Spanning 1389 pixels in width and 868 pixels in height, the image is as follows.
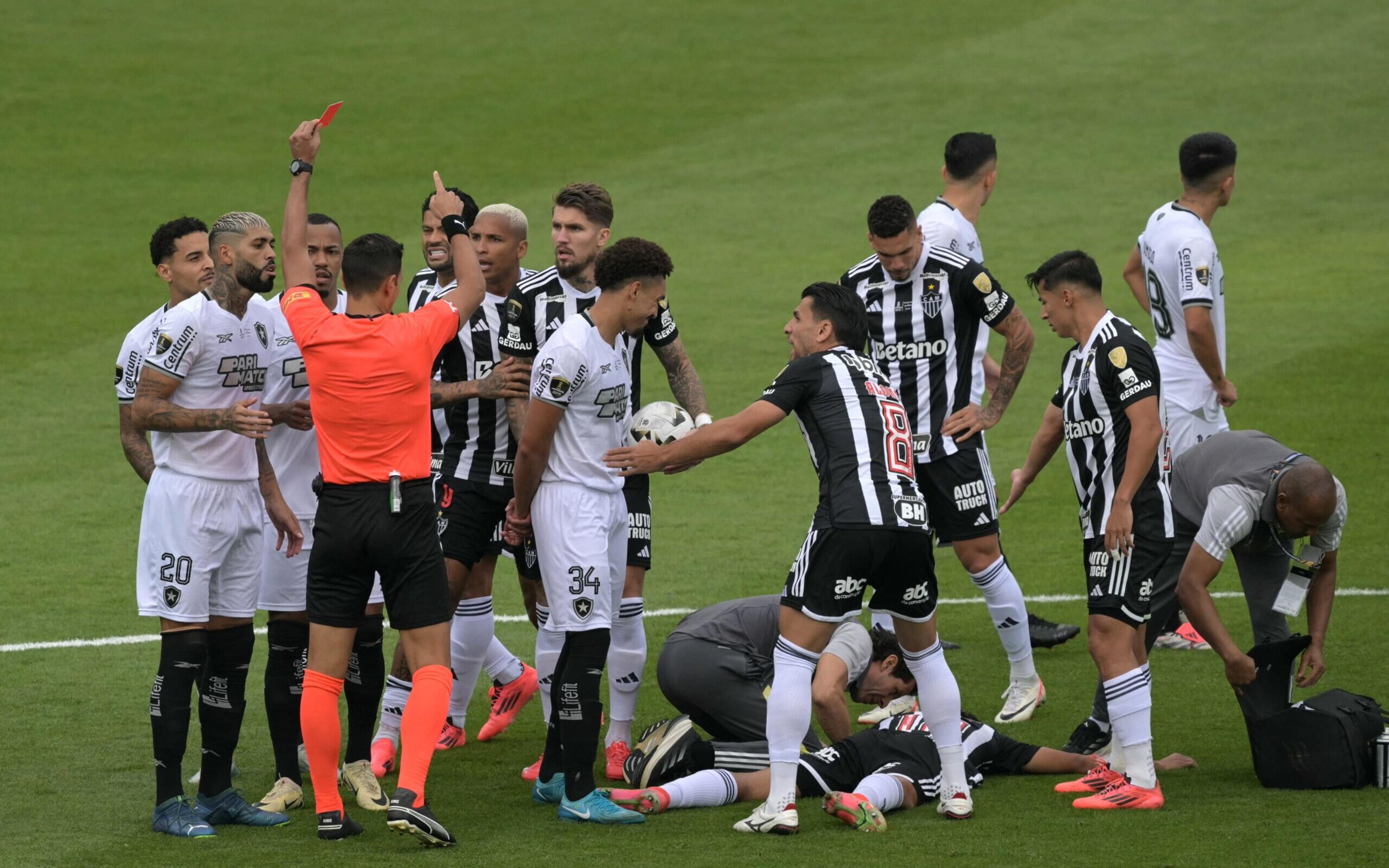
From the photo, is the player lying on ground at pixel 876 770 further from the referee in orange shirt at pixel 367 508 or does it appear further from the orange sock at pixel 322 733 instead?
the orange sock at pixel 322 733

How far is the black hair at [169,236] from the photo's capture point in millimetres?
7055

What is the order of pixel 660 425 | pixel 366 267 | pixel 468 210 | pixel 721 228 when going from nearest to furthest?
pixel 366 267 < pixel 660 425 < pixel 468 210 < pixel 721 228

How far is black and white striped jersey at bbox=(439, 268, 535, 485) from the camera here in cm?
759

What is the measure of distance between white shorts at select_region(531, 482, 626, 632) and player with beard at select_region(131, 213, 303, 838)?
3.62 ft

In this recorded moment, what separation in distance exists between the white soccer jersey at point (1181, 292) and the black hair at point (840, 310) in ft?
9.96

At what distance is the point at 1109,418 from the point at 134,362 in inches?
166

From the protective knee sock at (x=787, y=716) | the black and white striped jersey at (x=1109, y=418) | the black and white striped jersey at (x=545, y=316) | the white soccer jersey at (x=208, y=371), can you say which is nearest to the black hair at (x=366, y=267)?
the white soccer jersey at (x=208, y=371)

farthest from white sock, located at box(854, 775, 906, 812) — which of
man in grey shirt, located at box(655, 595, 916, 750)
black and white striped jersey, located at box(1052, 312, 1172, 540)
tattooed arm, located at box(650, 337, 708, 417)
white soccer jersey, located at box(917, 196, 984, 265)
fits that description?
white soccer jersey, located at box(917, 196, 984, 265)

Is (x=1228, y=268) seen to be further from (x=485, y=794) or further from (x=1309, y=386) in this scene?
(x=485, y=794)

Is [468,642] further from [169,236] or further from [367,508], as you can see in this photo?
[169,236]

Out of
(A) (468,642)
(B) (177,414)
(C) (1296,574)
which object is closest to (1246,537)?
(C) (1296,574)

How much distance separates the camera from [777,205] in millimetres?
22406

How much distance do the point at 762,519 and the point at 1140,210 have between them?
1144cm

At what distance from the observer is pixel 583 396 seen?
665 centimetres
